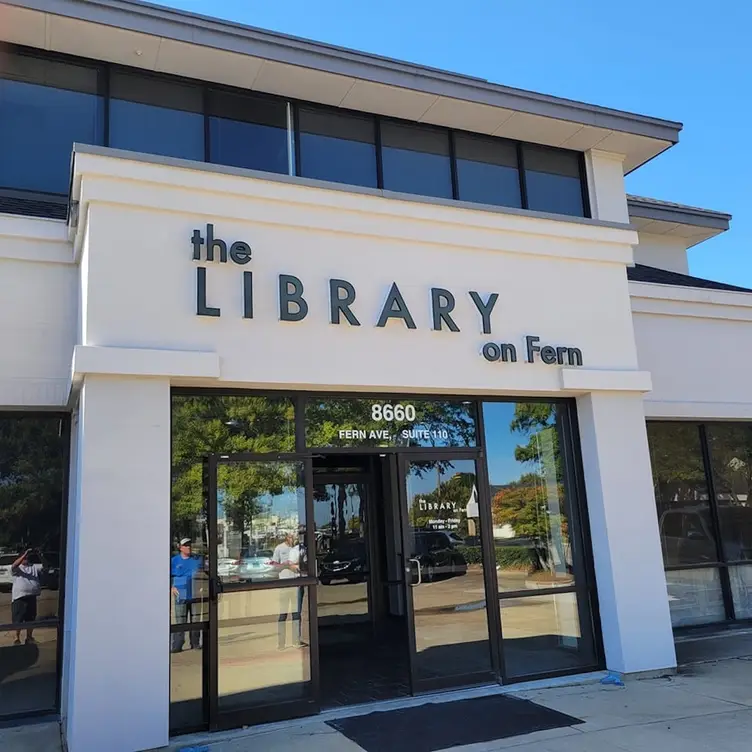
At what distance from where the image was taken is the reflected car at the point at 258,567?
23.0ft

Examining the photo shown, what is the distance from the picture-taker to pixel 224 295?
280 inches

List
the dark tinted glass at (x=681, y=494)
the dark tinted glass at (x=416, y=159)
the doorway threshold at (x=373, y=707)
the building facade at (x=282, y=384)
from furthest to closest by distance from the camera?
1. the dark tinted glass at (x=681, y=494)
2. the dark tinted glass at (x=416, y=159)
3. the building facade at (x=282, y=384)
4. the doorway threshold at (x=373, y=707)

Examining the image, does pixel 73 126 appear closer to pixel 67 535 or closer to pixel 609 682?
pixel 67 535

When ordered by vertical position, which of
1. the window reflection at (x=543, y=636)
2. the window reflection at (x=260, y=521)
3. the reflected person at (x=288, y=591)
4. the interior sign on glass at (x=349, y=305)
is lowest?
the window reflection at (x=543, y=636)

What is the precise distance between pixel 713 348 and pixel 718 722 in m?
6.30

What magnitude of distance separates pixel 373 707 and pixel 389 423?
9.38 feet

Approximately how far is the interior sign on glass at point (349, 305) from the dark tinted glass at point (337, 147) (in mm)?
2896

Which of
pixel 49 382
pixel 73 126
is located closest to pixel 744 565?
pixel 49 382

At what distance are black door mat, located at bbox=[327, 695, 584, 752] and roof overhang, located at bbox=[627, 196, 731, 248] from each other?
9.59 metres

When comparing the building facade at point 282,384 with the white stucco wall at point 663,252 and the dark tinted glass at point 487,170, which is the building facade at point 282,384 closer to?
the dark tinted glass at point 487,170

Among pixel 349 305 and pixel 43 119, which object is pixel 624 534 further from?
pixel 43 119

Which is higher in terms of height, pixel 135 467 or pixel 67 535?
pixel 135 467

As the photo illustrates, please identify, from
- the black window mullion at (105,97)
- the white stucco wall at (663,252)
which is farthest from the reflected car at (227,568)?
the white stucco wall at (663,252)

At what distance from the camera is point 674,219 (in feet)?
45.8
